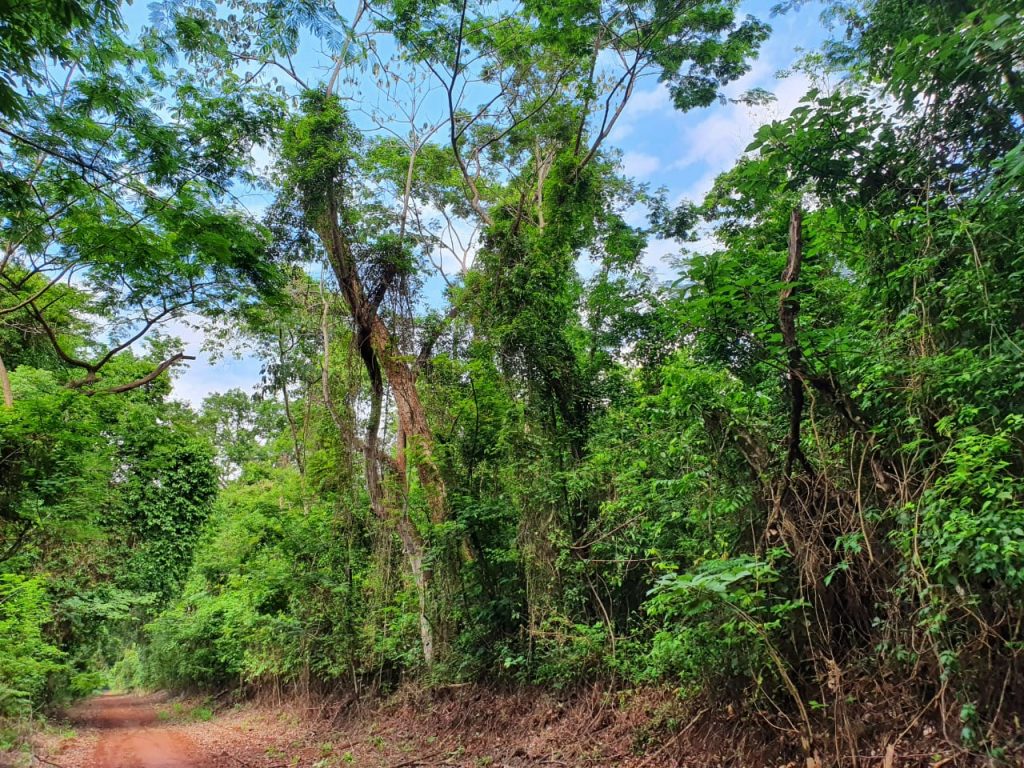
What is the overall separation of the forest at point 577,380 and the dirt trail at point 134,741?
1.32 metres

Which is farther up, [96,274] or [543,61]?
[543,61]

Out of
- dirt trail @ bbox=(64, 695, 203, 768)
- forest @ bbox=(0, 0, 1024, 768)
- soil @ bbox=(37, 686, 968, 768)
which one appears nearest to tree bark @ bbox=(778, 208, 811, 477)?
forest @ bbox=(0, 0, 1024, 768)

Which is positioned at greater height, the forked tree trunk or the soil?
the forked tree trunk

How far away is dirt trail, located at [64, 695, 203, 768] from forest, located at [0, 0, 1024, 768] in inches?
52.1

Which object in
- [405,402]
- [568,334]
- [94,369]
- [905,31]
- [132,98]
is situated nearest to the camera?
[905,31]

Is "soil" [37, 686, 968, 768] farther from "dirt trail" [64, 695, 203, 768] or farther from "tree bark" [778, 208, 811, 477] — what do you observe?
"tree bark" [778, 208, 811, 477]

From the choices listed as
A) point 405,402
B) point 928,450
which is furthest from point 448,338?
point 928,450

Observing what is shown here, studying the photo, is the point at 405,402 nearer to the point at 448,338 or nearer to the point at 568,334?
the point at 448,338

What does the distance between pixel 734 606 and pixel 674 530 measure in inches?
65.0

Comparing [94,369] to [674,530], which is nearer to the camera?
[674,530]

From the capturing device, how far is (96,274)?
6691 millimetres

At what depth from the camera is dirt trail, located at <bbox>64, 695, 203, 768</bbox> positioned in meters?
8.63

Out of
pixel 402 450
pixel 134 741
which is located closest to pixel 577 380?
pixel 402 450

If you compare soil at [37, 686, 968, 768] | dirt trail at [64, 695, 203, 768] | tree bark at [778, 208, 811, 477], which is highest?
tree bark at [778, 208, 811, 477]
